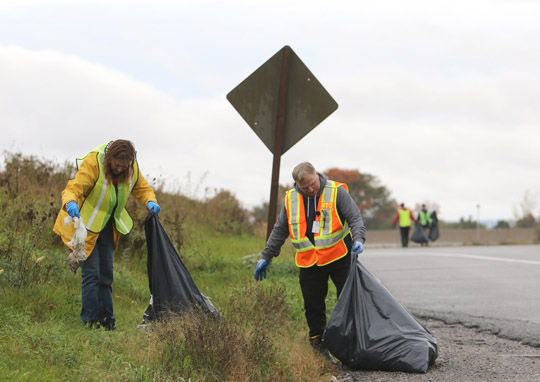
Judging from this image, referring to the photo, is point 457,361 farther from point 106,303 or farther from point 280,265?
point 280,265

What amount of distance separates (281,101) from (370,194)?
189ft

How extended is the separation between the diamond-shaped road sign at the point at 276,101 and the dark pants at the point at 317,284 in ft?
4.71

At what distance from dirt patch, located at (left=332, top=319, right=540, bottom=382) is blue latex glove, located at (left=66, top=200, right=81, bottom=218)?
221cm

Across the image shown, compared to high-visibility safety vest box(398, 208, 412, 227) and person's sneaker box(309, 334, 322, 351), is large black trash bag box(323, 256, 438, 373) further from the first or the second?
high-visibility safety vest box(398, 208, 412, 227)

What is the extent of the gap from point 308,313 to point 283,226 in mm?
714

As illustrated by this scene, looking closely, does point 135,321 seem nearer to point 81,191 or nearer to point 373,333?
point 81,191

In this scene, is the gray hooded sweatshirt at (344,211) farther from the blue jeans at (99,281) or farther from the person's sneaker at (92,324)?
the person's sneaker at (92,324)

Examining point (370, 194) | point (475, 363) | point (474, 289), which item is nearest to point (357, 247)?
point (475, 363)

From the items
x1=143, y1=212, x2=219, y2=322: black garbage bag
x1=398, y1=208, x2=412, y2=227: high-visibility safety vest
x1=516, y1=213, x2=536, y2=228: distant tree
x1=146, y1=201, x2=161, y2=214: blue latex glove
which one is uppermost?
x1=516, y1=213, x2=536, y2=228: distant tree

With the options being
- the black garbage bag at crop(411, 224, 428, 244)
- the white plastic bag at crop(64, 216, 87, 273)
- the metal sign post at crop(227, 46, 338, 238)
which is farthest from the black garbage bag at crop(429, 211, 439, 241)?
the white plastic bag at crop(64, 216, 87, 273)

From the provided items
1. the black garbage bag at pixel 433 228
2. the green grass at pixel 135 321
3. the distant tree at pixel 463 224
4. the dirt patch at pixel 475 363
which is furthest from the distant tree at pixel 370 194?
the dirt patch at pixel 475 363

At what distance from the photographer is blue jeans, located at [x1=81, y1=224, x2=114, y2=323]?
582cm

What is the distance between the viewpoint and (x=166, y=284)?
19.5 ft

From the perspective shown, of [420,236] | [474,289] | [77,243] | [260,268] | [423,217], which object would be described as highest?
[423,217]
